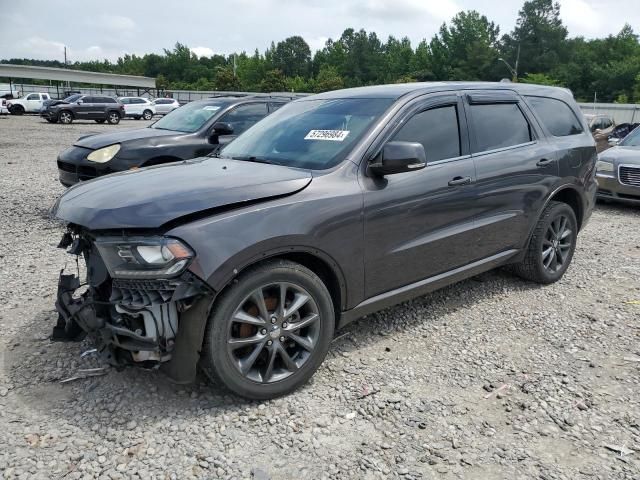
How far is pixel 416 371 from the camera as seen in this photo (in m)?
3.45

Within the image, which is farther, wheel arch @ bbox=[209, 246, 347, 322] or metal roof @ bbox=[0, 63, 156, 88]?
metal roof @ bbox=[0, 63, 156, 88]

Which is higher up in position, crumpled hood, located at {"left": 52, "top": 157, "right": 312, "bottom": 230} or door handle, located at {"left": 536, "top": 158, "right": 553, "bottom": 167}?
door handle, located at {"left": 536, "top": 158, "right": 553, "bottom": 167}

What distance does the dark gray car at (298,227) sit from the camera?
8.90ft

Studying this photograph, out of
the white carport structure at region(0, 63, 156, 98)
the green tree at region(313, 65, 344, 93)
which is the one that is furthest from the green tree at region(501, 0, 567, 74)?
the white carport structure at region(0, 63, 156, 98)

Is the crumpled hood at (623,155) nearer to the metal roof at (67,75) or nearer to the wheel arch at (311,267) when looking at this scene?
the wheel arch at (311,267)

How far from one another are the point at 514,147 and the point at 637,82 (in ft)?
209

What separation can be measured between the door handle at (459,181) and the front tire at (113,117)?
3084 cm

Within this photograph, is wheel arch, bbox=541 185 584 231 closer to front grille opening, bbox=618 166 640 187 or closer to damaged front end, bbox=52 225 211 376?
damaged front end, bbox=52 225 211 376

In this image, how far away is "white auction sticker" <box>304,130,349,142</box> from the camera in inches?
139

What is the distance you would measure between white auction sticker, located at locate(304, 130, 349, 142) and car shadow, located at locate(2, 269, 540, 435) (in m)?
1.45

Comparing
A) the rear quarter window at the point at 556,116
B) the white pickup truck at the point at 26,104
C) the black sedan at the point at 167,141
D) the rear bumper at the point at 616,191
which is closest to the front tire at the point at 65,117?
the white pickup truck at the point at 26,104

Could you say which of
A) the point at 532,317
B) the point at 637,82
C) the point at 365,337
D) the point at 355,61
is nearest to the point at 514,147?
the point at 532,317

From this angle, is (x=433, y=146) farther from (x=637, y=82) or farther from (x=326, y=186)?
(x=637, y=82)

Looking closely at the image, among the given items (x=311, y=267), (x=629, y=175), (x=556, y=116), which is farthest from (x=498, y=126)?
(x=629, y=175)
